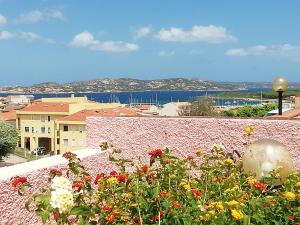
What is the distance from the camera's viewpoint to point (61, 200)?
211 cm

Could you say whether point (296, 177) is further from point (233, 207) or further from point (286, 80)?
point (286, 80)

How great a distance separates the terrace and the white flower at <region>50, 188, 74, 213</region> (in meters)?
2.54

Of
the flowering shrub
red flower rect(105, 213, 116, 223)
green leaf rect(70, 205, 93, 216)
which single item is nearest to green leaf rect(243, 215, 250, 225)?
the flowering shrub

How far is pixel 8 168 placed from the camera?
14.7 feet

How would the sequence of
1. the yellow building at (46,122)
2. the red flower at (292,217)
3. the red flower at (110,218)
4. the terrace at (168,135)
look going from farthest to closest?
the yellow building at (46,122)
the terrace at (168,135)
the red flower at (292,217)
the red flower at (110,218)

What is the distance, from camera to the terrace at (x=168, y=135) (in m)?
5.51

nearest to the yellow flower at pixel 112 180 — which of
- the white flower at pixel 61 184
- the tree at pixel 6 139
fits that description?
the white flower at pixel 61 184

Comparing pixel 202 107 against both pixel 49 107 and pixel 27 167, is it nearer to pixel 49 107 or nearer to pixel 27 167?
pixel 49 107

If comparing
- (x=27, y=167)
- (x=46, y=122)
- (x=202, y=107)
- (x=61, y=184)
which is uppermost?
(x=61, y=184)

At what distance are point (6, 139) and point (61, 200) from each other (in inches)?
1234

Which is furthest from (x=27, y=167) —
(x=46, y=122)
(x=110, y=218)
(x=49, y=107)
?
(x=49, y=107)

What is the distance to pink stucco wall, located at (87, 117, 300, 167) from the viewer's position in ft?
18.2

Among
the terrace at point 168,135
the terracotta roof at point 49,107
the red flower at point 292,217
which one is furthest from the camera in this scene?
the terracotta roof at point 49,107

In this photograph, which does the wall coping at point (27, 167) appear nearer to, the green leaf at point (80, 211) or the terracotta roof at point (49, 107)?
the green leaf at point (80, 211)
